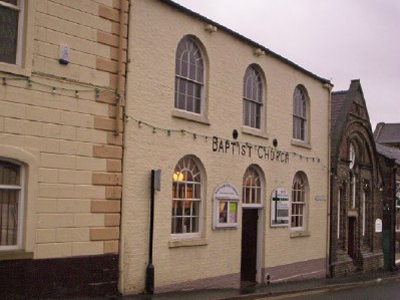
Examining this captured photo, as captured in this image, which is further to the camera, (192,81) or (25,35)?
(192,81)

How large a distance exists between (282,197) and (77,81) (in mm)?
9292

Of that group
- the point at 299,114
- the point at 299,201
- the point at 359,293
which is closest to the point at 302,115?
the point at 299,114

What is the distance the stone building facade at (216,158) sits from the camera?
13.6 metres

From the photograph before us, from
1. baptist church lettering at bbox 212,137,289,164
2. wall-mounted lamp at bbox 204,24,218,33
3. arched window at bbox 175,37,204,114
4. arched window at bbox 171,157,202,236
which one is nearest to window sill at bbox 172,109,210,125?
arched window at bbox 175,37,204,114

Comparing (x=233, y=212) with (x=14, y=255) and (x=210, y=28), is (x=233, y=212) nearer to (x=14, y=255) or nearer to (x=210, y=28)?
(x=210, y=28)

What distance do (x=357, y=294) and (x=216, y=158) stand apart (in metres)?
5.62

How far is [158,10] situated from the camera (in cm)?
1414

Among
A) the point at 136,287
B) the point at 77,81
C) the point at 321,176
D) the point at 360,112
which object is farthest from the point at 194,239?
the point at 360,112

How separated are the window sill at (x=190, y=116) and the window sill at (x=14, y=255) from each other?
5088 millimetres

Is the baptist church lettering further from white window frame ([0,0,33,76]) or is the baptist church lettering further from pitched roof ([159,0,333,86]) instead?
white window frame ([0,0,33,76])

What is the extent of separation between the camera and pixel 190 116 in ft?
49.7

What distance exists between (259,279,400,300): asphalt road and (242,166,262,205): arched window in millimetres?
3053

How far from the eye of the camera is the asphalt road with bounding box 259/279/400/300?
1591 cm

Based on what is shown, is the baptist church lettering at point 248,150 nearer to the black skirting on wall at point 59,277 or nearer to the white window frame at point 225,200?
the white window frame at point 225,200
